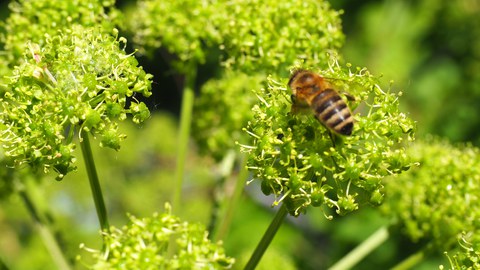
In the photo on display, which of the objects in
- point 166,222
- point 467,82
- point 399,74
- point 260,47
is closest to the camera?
point 166,222

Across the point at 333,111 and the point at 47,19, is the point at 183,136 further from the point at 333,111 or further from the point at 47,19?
the point at 333,111

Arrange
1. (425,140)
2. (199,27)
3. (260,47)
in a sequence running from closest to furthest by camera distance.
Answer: (260,47) → (199,27) → (425,140)

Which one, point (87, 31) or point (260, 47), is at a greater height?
point (260, 47)

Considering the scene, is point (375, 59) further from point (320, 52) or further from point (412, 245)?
point (320, 52)

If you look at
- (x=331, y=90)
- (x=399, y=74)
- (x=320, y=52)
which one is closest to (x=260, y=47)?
(x=320, y=52)

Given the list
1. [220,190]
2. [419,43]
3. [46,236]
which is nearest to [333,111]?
[46,236]
